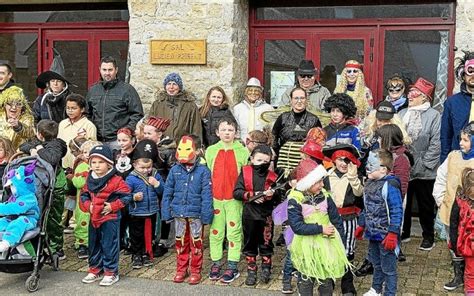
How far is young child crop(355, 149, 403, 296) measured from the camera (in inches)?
207

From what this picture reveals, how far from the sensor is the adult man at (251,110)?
757 centimetres

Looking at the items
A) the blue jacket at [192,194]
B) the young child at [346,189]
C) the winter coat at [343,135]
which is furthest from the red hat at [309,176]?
the blue jacket at [192,194]

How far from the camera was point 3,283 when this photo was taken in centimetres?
594

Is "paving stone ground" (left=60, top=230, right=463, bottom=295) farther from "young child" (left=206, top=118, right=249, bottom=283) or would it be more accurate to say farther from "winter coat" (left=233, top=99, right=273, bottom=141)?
"winter coat" (left=233, top=99, right=273, bottom=141)

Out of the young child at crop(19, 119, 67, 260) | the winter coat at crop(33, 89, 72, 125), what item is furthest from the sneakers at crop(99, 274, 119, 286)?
the winter coat at crop(33, 89, 72, 125)

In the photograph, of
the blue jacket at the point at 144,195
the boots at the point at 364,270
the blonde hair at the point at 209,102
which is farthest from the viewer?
the blonde hair at the point at 209,102

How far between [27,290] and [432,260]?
13.0 feet

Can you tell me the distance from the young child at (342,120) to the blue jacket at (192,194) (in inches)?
49.1

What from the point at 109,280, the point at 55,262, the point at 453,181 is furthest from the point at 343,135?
the point at 55,262

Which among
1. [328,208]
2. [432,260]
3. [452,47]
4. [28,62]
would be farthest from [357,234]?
[28,62]

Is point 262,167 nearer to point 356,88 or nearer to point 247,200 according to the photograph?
point 247,200

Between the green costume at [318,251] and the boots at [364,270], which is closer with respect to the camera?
the green costume at [318,251]

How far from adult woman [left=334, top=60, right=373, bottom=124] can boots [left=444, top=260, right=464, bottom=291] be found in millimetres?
1998

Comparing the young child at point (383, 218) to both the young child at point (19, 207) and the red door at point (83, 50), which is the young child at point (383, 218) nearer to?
the young child at point (19, 207)
